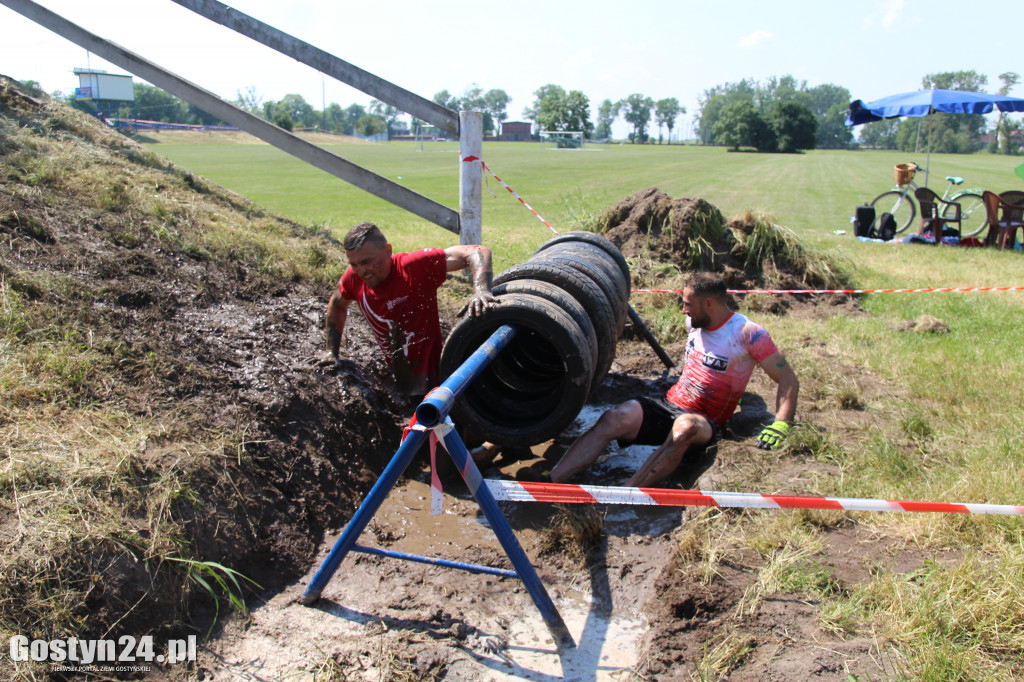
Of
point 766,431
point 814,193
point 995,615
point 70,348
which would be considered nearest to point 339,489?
point 70,348

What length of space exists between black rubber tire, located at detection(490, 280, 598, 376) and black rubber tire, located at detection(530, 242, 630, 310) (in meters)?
0.83

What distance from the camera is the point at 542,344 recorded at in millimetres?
5797

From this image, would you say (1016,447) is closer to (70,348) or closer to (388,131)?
(70,348)

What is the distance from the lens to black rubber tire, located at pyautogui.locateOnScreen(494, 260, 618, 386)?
5203 mm

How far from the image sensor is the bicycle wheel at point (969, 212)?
44.7ft

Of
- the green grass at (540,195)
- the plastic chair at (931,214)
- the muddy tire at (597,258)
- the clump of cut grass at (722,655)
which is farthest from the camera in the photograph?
the plastic chair at (931,214)

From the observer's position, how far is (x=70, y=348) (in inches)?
168

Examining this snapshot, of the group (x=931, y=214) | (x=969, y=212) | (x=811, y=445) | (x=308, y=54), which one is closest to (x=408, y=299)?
(x=811, y=445)

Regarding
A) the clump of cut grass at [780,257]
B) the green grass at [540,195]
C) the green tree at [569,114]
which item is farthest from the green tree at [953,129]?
the clump of cut grass at [780,257]

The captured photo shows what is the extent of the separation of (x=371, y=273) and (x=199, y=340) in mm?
1296

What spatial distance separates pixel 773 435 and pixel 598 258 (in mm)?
2244

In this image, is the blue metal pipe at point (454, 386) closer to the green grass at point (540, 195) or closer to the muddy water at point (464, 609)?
the muddy water at point (464, 609)

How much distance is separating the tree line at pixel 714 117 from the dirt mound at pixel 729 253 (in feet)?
67.8

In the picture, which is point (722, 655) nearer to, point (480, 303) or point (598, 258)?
point (480, 303)
